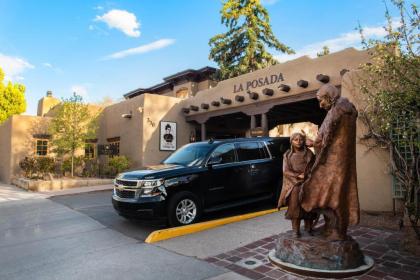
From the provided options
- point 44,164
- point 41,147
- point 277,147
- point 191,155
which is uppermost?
point 41,147

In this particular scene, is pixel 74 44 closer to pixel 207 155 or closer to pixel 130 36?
pixel 130 36

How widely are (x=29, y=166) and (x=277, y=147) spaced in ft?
42.4

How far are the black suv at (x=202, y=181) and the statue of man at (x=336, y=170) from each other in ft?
10.5

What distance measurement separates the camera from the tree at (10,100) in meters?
30.0

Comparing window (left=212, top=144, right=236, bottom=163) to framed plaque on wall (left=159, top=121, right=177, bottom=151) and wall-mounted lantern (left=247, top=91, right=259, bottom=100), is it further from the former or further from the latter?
framed plaque on wall (left=159, top=121, right=177, bottom=151)

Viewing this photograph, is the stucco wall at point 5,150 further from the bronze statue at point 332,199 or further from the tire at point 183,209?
the bronze statue at point 332,199

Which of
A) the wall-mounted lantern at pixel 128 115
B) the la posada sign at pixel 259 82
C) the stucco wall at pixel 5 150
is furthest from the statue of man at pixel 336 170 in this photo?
the stucco wall at pixel 5 150

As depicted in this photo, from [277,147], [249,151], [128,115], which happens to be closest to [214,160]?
[249,151]

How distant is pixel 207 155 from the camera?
295 inches

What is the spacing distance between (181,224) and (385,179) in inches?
180

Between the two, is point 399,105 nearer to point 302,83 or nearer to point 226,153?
point 226,153

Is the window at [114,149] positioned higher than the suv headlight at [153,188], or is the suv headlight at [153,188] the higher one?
the window at [114,149]

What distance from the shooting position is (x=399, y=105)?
236 inches

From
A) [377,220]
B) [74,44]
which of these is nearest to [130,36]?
[74,44]
